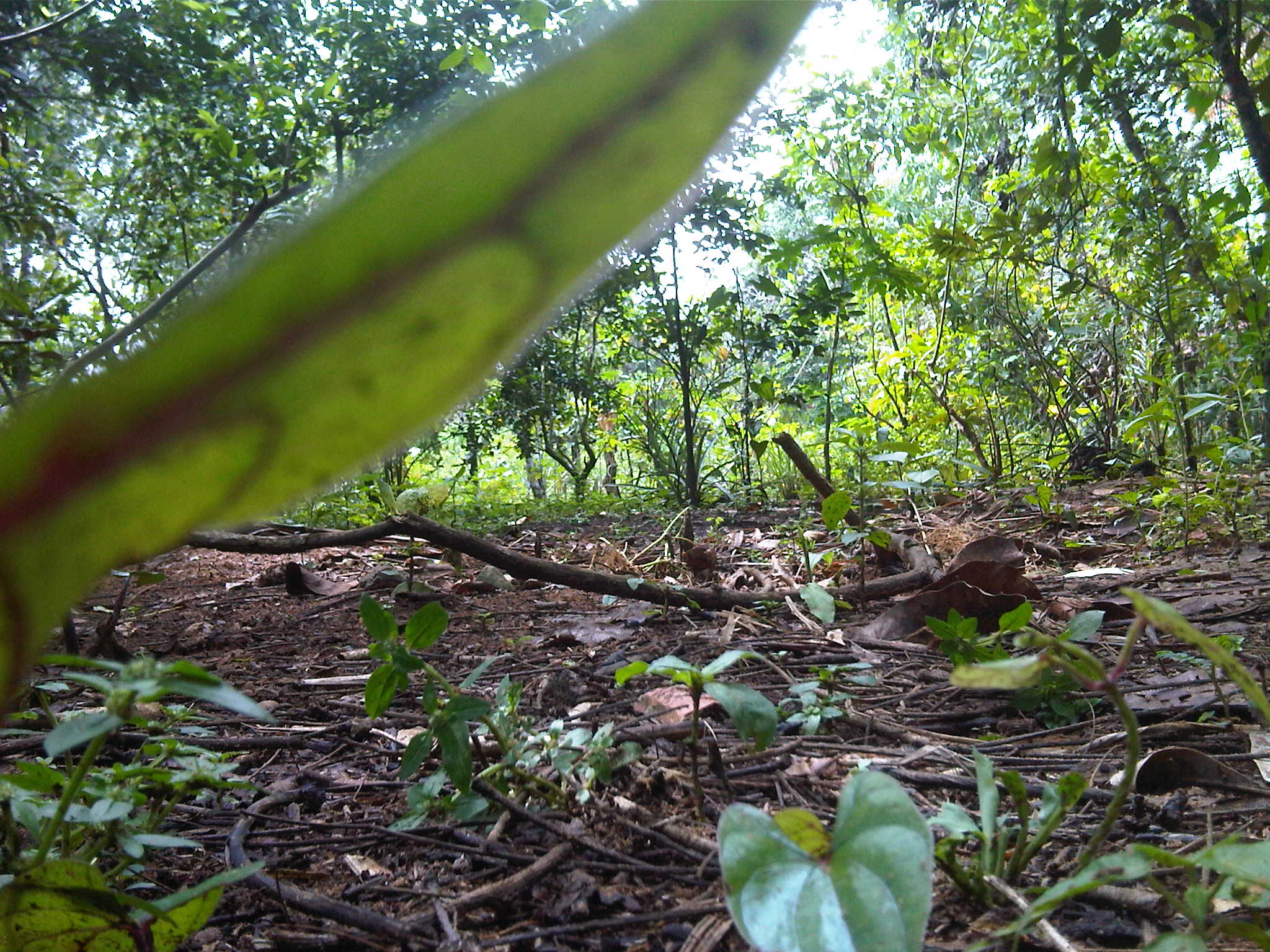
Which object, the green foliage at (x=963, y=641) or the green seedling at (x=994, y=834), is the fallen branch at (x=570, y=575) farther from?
the green seedling at (x=994, y=834)

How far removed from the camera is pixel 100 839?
782 millimetres

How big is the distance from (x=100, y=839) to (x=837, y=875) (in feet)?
2.22

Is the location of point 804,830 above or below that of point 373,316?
below

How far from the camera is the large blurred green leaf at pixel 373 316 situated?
0.27 metres

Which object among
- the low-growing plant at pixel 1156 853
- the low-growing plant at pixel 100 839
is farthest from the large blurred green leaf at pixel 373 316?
the low-growing plant at pixel 1156 853

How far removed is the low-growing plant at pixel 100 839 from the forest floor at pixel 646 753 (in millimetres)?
117

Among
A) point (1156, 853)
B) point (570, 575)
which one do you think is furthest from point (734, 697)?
point (570, 575)

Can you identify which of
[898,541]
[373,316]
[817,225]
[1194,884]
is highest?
[817,225]

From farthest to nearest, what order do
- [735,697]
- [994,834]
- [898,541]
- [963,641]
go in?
[898,541] < [963,641] < [735,697] < [994,834]

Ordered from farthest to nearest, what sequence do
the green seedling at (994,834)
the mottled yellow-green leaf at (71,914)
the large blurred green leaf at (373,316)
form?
the green seedling at (994,834) → the mottled yellow-green leaf at (71,914) → the large blurred green leaf at (373,316)

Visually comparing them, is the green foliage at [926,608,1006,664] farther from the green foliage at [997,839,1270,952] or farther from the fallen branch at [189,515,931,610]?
the fallen branch at [189,515,931,610]

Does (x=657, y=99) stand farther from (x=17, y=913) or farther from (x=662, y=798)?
(x=662, y=798)

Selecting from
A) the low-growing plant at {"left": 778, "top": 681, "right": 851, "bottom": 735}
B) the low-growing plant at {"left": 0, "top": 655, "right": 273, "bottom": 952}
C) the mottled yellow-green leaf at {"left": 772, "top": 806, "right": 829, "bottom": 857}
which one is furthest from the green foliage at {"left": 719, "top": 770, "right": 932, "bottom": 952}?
the low-growing plant at {"left": 778, "top": 681, "right": 851, "bottom": 735}

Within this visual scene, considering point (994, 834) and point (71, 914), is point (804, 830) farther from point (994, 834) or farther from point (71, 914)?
point (71, 914)
